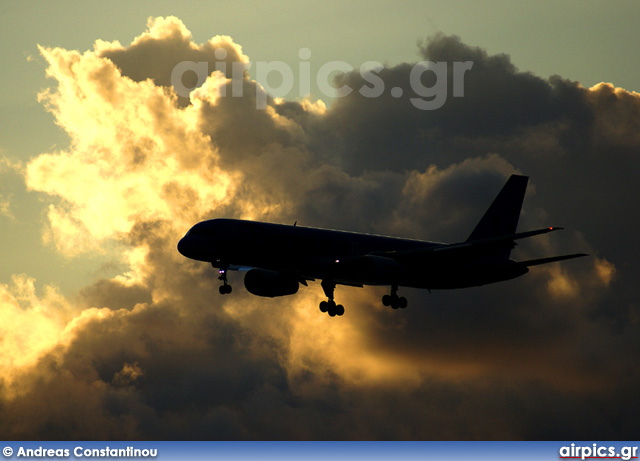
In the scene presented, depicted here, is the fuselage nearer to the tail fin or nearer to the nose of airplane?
the nose of airplane

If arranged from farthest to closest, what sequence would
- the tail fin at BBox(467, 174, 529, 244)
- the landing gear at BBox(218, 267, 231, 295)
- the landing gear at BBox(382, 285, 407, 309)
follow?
the tail fin at BBox(467, 174, 529, 244) < the landing gear at BBox(382, 285, 407, 309) < the landing gear at BBox(218, 267, 231, 295)

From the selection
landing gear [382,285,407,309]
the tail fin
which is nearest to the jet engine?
landing gear [382,285,407,309]

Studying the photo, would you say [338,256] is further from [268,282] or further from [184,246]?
[184,246]

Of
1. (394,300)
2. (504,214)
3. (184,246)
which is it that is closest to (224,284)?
(184,246)

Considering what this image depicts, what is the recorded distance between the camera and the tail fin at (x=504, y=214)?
3268 inches

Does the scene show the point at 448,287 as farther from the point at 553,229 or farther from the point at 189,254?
the point at 189,254

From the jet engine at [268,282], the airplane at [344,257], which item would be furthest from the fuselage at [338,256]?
the jet engine at [268,282]

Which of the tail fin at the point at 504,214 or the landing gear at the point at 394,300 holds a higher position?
the tail fin at the point at 504,214

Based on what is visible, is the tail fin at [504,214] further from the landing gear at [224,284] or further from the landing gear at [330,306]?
the landing gear at [224,284]

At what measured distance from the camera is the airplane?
6756 centimetres

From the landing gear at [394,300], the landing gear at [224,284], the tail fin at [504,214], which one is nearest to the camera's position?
the landing gear at [224,284]

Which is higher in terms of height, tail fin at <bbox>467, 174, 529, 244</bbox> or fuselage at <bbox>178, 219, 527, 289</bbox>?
tail fin at <bbox>467, 174, 529, 244</bbox>

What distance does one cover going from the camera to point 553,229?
58.8 meters

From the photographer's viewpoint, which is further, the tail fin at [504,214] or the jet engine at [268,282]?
the tail fin at [504,214]
